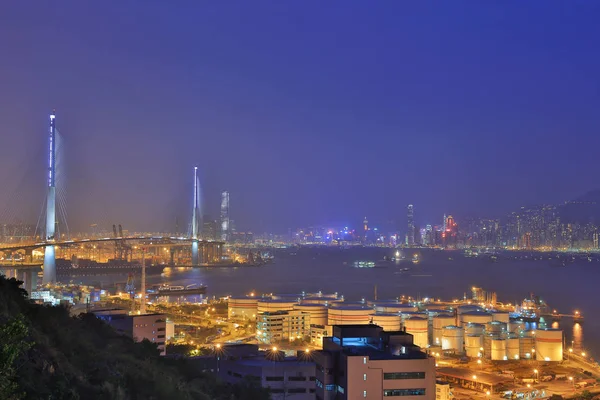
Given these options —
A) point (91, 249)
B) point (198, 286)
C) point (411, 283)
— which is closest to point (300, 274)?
point (411, 283)

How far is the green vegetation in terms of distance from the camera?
1.54 m

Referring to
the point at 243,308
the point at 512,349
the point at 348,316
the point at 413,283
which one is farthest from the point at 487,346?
the point at 413,283

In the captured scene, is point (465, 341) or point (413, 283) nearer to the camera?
point (465, 341)

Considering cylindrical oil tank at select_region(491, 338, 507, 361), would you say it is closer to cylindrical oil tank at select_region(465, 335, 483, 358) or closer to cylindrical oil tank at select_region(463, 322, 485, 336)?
cylindrical oil tank at select_region(465, 335, 483, 358)

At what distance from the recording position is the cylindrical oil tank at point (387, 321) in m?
8.55

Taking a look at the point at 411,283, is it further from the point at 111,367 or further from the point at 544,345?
the point at 111,367

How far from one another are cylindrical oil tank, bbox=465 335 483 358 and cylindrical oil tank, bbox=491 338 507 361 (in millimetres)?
226

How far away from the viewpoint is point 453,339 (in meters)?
7.79

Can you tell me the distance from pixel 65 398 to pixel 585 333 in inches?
364

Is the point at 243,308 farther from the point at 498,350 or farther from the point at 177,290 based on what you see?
the point at 177,290

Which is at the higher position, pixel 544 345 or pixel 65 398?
pixel 65 398

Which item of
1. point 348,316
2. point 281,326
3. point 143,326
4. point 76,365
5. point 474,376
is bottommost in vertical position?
point 474,376

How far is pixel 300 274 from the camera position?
829 inches

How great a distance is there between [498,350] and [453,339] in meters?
0.63
